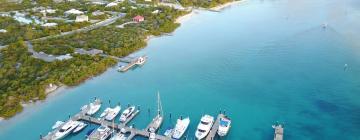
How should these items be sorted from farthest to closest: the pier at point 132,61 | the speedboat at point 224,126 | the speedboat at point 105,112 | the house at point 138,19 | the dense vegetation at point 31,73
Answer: the house at point 138,19 → the pier at point 132,61 → the dense vegetation at point 31,73 → the speedboat at point 105,112 → the speedboat at point 224,126

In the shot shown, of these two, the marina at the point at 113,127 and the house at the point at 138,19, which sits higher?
the house at the point at 138,19

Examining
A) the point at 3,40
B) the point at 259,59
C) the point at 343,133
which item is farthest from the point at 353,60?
the point at 3,40

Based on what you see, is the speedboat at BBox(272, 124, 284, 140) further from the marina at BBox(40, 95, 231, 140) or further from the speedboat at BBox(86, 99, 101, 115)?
the speedboat at BBox(86, 99, 101, 115)

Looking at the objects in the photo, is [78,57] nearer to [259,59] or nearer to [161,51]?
[161,51]

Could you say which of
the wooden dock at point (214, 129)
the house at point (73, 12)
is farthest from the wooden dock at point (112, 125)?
the house at point (73, 12)

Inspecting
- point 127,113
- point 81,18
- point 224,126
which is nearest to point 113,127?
point 127,113

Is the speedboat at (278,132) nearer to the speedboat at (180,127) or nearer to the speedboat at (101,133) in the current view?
the speedboat at (180,127)
